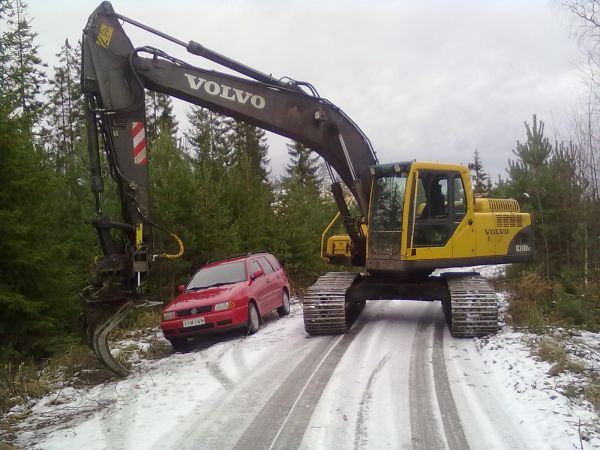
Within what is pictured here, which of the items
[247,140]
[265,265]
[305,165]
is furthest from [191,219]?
[305,165]

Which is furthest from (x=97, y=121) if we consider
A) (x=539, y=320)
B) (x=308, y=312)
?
(x=539, y=320)

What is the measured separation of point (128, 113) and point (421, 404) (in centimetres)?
583

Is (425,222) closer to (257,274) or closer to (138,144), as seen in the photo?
(257,274)

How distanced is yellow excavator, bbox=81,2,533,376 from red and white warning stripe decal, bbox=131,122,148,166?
2cm

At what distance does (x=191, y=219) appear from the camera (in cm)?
1386

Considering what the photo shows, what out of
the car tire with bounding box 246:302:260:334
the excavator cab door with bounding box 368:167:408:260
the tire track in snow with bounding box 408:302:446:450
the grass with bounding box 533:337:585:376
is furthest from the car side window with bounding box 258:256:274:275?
the grass with bounding box 533:337:585:376

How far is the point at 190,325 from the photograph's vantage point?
9773mm

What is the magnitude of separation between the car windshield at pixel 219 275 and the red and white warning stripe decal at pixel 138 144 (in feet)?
12.2

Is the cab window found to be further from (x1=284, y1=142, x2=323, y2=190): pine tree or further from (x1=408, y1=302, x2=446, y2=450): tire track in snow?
(x1=284, y1=142, x2=323, y2=190): pine tree

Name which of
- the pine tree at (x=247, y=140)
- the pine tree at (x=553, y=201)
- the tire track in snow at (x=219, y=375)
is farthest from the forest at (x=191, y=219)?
the pine tree at (x=247, y=140)

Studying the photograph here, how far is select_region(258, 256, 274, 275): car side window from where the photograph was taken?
1230cm

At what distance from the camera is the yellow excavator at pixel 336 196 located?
7809 mm

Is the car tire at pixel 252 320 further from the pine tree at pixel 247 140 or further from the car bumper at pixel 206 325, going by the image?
the pine tree at pixel 247 140

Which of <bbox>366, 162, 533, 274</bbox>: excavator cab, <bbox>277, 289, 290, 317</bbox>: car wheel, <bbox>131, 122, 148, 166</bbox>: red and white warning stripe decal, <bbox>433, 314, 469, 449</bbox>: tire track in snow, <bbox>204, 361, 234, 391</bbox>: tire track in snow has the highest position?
<bbox>131, 122, 148, 166</bbox>: red and white warning stripe decal
